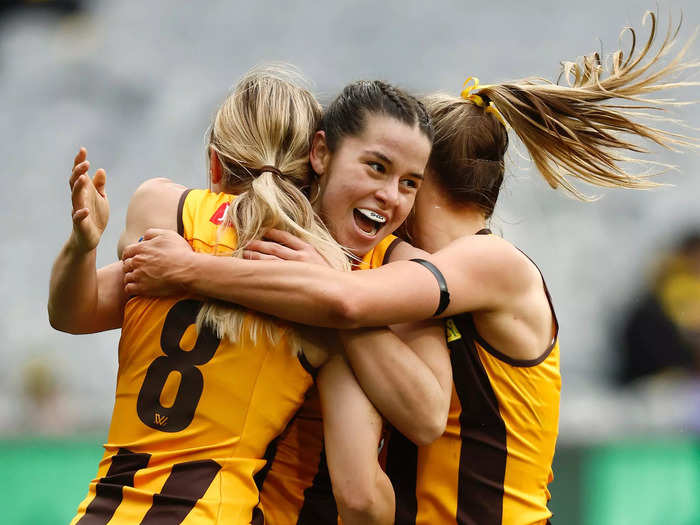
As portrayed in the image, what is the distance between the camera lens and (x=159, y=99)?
10.6m

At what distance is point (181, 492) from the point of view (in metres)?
2.68

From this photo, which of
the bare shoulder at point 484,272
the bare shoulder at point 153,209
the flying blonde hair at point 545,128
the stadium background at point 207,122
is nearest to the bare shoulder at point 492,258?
the bare shoulder at point 484,272

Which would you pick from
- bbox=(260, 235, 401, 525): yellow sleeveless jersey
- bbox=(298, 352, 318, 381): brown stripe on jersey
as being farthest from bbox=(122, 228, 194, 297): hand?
bbox=(260, 235, 401, 525): yellow sleeveless jersey

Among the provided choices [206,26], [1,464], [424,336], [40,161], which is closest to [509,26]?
[206,26]

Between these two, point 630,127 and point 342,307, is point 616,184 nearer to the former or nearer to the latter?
point 630,127

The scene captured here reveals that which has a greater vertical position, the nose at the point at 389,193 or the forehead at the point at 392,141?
the forehead at the point at 392,141

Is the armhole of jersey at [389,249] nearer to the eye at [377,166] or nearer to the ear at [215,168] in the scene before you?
the eye at [377,166]

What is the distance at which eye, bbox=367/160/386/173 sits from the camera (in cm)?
312

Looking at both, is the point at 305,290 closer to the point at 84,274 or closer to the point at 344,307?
the point at 344,307

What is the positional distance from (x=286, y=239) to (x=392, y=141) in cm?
50

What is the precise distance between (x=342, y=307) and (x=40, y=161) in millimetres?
8579

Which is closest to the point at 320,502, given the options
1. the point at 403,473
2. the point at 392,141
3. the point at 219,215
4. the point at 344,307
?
the point at 403,473

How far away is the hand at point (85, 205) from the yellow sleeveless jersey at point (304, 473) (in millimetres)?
895

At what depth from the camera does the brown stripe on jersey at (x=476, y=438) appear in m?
3.12
